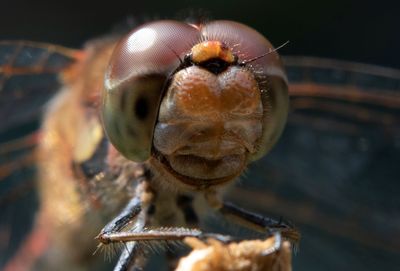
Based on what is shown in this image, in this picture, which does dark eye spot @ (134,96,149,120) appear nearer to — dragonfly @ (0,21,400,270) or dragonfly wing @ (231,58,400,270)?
dragonfly @ (0,21,400,270)

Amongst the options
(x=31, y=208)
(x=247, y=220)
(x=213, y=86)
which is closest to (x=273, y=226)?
(x=247, y=220)

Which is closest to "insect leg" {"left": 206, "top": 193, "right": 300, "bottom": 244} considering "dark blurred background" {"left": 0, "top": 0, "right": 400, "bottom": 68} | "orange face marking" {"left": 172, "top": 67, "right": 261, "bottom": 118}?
"orange face marking" {"left": 172, "top": 67, "right": 261, "bottom": 118}

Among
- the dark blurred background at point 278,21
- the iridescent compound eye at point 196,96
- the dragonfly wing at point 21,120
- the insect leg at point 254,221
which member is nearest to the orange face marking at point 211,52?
the iridescent compound eye at point 196,96

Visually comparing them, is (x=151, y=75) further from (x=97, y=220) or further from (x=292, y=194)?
(x=292, y=194)

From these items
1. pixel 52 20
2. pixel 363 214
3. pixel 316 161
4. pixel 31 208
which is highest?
pixel 52 20

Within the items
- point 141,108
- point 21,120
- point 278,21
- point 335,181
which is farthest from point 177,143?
point 278,21
